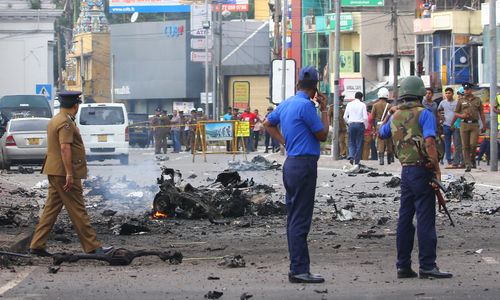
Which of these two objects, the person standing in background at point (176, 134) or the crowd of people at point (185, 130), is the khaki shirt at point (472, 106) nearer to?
the crowd of people at point (185, 130)

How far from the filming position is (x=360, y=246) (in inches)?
488

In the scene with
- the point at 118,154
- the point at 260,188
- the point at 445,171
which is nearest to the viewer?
the point at 260,188

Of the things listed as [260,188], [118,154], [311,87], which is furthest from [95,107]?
[311,87]

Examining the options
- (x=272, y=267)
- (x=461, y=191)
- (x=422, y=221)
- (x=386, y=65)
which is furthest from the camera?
(x=386, y=65)

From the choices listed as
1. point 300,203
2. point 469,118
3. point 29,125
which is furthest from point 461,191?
point 29,125

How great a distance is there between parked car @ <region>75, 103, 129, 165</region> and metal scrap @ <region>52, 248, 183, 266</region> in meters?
24.7

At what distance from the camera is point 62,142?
1147cm

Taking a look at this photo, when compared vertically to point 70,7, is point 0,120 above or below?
below

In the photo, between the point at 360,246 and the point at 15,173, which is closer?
the point at 360,246

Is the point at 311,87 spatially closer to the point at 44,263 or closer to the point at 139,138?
the point at 44,263

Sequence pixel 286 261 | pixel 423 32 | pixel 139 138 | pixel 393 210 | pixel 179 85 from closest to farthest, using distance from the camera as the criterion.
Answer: pixel 286 261 < pixel 393 210 < pixel 139 138 < pixel 423 32 < pixel 179 85

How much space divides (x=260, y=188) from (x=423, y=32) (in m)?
48.1

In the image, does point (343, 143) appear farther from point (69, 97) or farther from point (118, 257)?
point (118, 257)

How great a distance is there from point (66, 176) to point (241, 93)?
72.2 meters
